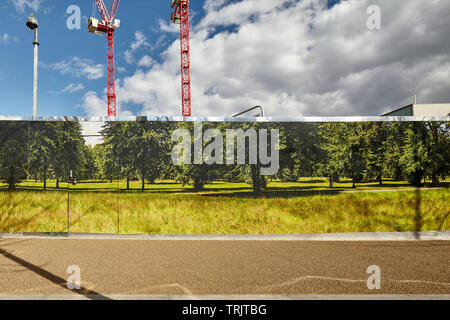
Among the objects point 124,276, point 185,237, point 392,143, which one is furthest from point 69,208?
point 392,143

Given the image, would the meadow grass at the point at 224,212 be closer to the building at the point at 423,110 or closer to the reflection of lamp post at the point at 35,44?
the reflection of lamp post at the point at 35,44

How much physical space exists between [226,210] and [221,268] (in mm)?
3459

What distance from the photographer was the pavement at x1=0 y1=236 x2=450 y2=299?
4480mm

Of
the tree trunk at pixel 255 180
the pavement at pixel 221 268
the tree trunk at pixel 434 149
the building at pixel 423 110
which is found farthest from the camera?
the building at pixel 423 110

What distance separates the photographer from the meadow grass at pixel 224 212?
28.8 feet

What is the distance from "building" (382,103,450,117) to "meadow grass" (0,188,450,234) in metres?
16.1

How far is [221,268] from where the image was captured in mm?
5590

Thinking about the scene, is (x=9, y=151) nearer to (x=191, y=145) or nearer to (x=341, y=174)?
(x=191, y=145)

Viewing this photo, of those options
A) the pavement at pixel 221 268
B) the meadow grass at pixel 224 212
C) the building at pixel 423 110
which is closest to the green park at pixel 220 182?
the meadow grass at pixel 224 212

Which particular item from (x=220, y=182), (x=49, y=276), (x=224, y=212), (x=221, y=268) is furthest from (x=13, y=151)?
(x=221, y=268)

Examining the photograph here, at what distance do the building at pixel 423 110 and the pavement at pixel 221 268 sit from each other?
18.1 meters

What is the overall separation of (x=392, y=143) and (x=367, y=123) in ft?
3.68

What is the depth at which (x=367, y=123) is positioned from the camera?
937 centimetres
